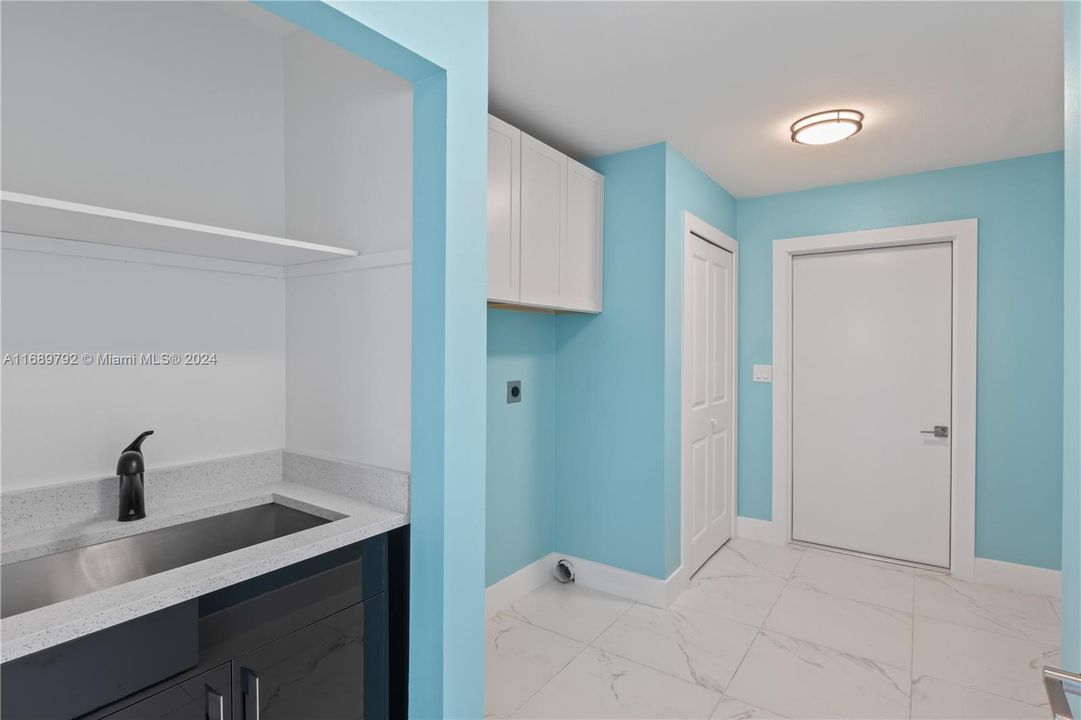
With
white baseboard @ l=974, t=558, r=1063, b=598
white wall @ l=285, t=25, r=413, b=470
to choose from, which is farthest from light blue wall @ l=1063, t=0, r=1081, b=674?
white baseboard @ l=974, t=558, r=1063, b=598

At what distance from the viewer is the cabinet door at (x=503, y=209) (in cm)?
232

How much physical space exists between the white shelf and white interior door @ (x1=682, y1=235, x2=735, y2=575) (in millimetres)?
2077

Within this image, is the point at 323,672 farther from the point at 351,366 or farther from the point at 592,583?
the point at 592,583

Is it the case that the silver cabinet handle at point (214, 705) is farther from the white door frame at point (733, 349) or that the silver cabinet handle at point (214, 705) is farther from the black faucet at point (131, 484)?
the white door frame at point (733, 349)

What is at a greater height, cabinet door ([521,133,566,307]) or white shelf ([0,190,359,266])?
cabinet door ([521,133,566,307])

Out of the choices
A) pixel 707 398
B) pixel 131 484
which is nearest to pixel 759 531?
pixel 707 398

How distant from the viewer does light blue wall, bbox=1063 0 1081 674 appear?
94 centimetres

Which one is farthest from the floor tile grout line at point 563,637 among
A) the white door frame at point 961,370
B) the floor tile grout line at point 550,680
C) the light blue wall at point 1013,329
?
the light blue wall at point 1013,329

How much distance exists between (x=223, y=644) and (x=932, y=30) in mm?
2775

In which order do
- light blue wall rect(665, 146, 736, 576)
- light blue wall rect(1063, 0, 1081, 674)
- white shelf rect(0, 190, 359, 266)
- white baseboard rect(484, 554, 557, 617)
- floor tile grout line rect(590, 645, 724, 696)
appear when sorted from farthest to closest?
light blue wall rect(665, 146, 736, 576) → white baseboard rect(484, 554, 557, 617) → floor tile grout line rect(590, 645, 724, 696) → white shelf rect(0, 190, 359, 266) → light blue wall rect(1063, 0, 1081, 674)

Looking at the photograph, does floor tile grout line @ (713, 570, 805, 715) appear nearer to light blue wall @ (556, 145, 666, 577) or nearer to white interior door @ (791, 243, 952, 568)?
light blue wall @ (556, 145, 666, 577)

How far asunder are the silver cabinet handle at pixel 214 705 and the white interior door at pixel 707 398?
94.1 inches

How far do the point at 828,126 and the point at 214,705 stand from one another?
10.1 feet

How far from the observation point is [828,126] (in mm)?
2588
